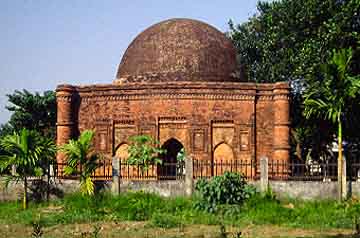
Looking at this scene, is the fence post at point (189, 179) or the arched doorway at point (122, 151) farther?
the arched doorway at point (122, 151)

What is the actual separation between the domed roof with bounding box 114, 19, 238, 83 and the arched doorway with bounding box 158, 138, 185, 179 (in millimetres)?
2291

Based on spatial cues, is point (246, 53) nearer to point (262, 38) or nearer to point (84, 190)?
point (262, 38)

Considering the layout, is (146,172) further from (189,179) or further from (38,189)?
(38,189)

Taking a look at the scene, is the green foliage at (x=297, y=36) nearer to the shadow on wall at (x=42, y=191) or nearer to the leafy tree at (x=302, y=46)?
the leafy tree at (x=302, y=46)

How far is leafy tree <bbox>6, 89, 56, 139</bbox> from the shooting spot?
24.8 metres

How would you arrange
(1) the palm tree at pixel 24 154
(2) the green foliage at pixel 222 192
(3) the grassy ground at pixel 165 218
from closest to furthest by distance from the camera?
(3) the grassy ground at pixel 165 218, (2) the green foliage at pixel 222 192, (1) the palm tree at pixel 24 154

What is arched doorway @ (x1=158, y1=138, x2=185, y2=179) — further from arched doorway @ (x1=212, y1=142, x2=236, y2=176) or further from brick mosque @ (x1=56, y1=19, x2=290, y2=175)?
arched doorway @ (x1=212, y1=142, x2=236, y2=176)

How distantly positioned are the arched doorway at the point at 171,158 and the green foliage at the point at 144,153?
1.43 ft

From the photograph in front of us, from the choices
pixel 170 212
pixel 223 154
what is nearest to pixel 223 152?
pixel 223 154

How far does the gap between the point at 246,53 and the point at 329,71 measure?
12121 mm

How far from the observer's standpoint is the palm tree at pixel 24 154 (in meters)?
14.1

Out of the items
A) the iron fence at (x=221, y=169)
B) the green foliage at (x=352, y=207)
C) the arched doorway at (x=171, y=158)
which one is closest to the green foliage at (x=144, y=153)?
the arched doorway at (x=171, y=158)

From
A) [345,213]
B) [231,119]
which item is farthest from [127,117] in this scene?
[345,213]

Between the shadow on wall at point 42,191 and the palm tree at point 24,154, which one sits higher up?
the palm tree at point 24,154
